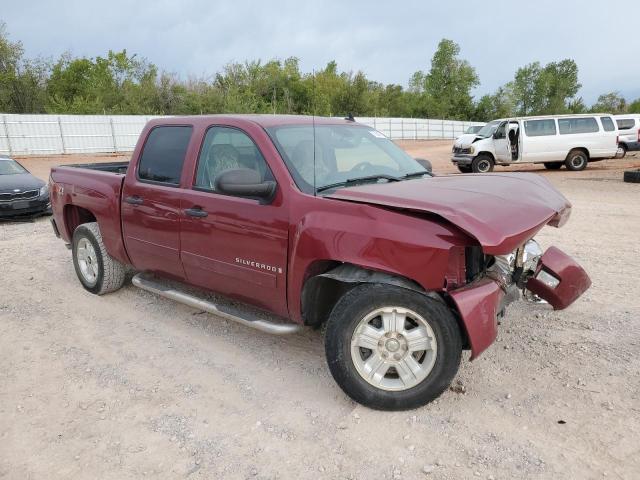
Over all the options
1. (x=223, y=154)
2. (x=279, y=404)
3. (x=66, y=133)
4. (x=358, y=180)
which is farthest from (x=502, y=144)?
(x=66, y=133)

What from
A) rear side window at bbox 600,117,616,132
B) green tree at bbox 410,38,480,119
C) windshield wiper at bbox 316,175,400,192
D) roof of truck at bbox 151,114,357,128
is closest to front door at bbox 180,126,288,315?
roof of truck at bbox 151,114,357,128

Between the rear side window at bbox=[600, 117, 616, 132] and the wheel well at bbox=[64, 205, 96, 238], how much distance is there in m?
17.4

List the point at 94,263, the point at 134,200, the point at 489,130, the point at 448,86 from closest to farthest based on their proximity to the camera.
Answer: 1. the point at 134,200
2. the point at 94,263
3. the point at 489,130
4. the point at 448,86

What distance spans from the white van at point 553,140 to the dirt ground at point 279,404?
13243 mm

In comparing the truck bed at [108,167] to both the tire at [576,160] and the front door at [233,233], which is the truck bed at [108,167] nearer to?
the front door at [233,233]

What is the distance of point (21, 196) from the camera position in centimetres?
997

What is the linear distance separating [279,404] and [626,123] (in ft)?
76.9

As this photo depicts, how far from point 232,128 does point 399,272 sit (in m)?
1.82

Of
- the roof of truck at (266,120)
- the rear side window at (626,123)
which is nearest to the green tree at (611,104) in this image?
the rear side window at (626,123)

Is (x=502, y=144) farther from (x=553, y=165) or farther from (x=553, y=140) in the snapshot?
(x=553, y=165)

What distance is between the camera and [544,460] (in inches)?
104

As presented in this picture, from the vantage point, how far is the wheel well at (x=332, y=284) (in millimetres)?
3029

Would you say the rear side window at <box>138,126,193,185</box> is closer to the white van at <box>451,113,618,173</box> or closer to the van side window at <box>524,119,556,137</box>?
the white van at <box>451,113,618,173</box>

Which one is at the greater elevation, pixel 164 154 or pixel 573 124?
pixel 573 124
